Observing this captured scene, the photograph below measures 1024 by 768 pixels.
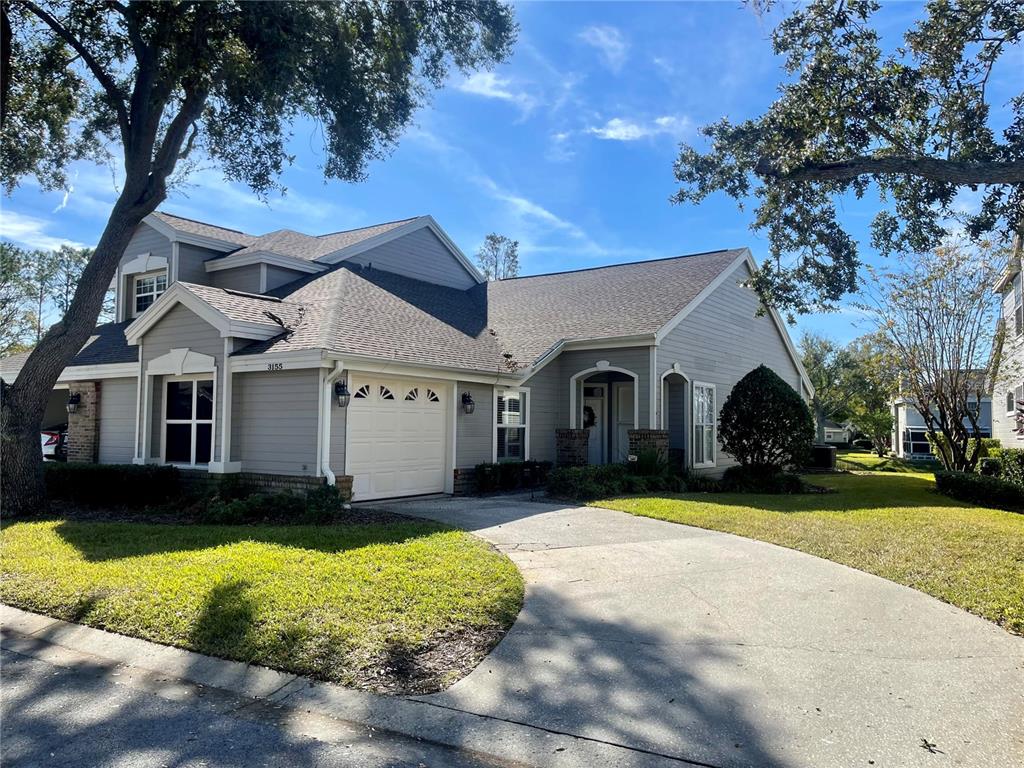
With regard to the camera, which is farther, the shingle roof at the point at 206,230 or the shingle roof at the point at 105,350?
the shingle roof at the point at 206,230

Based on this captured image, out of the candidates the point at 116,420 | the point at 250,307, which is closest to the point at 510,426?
the point at 250,307

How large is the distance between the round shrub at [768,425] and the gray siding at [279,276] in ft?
36.3

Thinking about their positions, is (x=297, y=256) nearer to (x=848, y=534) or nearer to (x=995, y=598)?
(x=848, y=534)

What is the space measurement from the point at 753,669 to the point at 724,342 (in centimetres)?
1478

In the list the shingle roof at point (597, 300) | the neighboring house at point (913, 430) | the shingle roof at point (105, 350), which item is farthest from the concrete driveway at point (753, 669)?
the neighboring house at point (913, 430)

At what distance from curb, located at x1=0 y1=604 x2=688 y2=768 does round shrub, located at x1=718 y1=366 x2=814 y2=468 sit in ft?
40.0

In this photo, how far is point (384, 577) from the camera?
625 cm

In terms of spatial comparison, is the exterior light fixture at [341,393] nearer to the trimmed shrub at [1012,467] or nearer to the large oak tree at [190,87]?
the large oak tree at [190,87]

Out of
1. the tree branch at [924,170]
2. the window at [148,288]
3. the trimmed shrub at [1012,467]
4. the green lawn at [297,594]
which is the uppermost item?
the window at [148,288]

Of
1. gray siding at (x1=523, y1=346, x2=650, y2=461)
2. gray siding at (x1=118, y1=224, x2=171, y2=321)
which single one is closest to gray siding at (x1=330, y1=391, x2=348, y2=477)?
gray siding at (x1=523, y1=346, x2=650, y2=461)

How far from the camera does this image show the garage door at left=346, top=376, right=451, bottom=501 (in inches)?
453

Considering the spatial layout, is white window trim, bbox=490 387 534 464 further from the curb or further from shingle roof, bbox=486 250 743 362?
the curb

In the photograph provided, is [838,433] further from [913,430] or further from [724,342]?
A: [724,342]

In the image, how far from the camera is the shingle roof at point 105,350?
1437 centimetres
